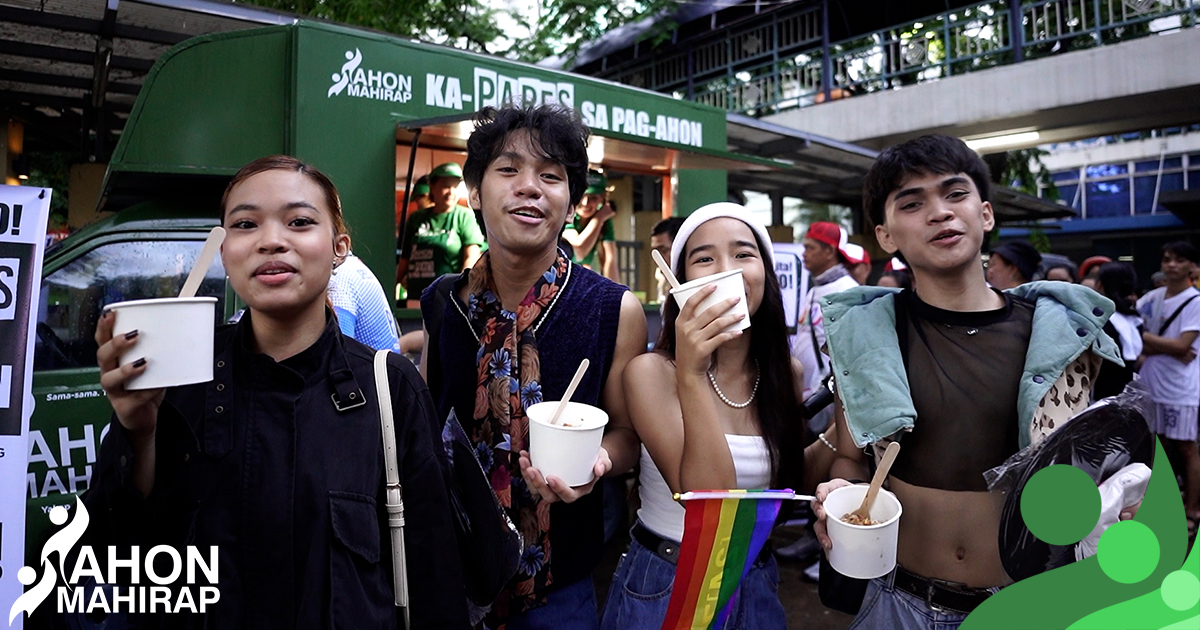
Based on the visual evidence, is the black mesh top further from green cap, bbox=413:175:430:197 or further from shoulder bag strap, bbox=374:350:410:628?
green cap, bbox=413:175:430:197

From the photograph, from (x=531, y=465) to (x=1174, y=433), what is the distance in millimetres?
6765

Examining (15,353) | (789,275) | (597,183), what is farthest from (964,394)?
(597,183)

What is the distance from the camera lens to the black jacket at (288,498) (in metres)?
1.46

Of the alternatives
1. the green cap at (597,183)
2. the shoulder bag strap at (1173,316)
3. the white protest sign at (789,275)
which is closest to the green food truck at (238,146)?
the green cap at (597,183)

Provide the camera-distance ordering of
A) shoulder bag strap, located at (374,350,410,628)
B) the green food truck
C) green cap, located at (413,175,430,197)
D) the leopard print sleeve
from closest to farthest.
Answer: shoulder bag strap, located at (374,350,410,628) → the leopard print sleeve → the green food truck → green cap, located at (413,175,430,197)

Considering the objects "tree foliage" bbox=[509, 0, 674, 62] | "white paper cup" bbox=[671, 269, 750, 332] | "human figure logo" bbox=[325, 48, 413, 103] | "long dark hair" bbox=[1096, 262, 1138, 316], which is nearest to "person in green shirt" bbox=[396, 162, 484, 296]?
"human figure logo" bbox=[325, 48, 413, 103]

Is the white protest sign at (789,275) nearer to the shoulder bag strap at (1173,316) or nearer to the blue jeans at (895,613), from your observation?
the shoulder bag strap at (1173,316)

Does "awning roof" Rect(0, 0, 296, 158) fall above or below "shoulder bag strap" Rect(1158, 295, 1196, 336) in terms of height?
above

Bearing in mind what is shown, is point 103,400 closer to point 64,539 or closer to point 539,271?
point 64,539

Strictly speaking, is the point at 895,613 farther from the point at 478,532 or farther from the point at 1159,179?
the point at 1159,179

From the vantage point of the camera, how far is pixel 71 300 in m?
3.49

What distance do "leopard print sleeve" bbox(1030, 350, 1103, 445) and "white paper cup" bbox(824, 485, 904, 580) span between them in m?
0.44

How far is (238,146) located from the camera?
15.3 feet

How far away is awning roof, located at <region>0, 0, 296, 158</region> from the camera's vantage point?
612 centimetres
